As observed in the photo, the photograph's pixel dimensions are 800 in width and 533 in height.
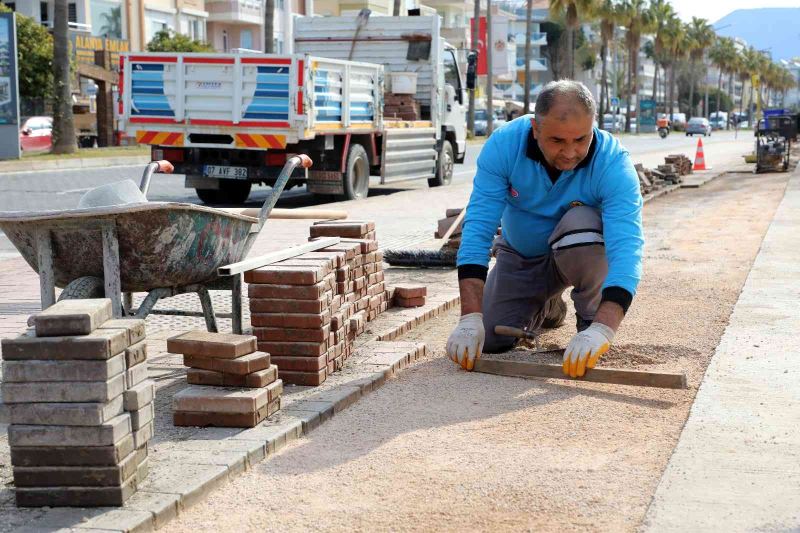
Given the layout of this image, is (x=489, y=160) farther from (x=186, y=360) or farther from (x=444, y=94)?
(x=444, y=94)

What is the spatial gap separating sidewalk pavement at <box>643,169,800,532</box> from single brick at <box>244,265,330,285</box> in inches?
70.1

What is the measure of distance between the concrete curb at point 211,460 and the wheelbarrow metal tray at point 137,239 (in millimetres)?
864

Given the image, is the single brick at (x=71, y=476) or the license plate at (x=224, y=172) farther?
the license plate at (x=224, y=172)

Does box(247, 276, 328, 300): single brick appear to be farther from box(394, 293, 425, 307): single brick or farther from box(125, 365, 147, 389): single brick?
box(394, 293, 425, 307): single brick

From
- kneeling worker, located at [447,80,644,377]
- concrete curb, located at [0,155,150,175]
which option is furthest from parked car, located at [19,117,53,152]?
kneeling worker, located at [447,80,644,377]

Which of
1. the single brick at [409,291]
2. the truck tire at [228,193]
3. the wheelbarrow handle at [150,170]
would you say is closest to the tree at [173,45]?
the truck tire at [228,193]

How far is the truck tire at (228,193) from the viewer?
17553 millimetres

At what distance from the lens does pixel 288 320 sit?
518 centimetres

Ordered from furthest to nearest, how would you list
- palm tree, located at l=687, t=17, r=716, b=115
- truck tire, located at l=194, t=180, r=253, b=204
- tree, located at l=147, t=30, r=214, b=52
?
1. palm tree, located at l=687, t=17, r=716, b=115
2. tree, located at l=147, t=30, r=214, b=52
3. truck tire, located at l=194, t=180, r=253, b=204

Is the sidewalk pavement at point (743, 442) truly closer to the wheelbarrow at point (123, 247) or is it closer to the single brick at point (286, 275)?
the single brick at point (286, 275)

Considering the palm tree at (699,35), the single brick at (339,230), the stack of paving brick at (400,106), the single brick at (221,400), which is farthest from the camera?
the palm tree at (699,35)

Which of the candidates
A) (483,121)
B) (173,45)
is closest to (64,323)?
(173,45)

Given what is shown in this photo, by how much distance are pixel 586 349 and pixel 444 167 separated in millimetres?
16607

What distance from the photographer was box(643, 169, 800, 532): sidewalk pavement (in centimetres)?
356
